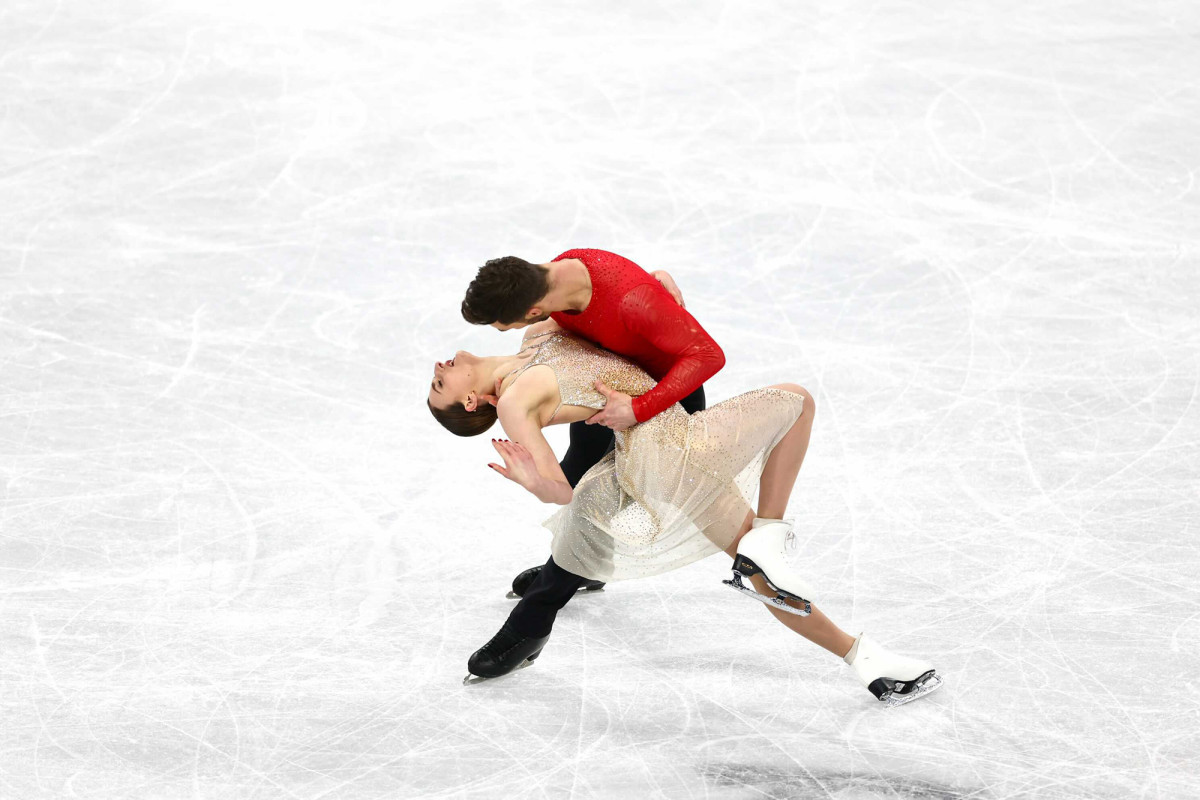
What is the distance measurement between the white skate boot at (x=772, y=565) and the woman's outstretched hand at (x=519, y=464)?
682 mm

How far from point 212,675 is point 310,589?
22.3 inches

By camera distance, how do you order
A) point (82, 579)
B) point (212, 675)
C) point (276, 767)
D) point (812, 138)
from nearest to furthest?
point (276, 767)
point (212, 675)
point (82, 579)
point (812, 138)

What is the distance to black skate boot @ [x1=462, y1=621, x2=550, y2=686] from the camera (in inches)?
157

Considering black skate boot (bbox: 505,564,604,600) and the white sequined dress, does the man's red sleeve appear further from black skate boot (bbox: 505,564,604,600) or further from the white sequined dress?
black skate boot (bbox: 505,564,604,600)

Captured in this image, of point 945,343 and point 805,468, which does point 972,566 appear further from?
point 945,343

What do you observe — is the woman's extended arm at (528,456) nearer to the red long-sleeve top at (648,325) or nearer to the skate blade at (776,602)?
the red long-sleeve top at (648,325)

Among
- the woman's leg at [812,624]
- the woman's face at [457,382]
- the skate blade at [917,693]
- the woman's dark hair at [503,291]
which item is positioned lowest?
the skate blade at [917,693]

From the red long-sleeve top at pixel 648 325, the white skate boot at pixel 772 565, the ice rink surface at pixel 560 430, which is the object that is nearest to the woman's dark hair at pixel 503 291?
the red long-sleeve top at pixel 648 325

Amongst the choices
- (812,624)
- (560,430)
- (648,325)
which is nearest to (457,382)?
(648,325)

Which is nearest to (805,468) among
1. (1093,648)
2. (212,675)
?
(1093,648)

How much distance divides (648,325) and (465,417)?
631mm

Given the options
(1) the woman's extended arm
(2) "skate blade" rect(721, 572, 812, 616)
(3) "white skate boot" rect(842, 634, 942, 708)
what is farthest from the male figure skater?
(3) "white skate boot" rect(842, 634, 942, 708)

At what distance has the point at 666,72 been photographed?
324 inches

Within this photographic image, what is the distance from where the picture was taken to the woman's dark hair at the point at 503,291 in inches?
138
